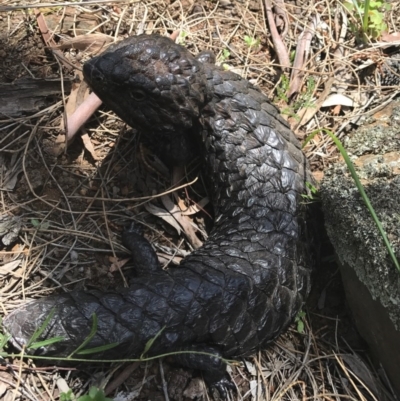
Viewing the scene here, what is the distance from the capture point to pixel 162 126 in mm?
3283

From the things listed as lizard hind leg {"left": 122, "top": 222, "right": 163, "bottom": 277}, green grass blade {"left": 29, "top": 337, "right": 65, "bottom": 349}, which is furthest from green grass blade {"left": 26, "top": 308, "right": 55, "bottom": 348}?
lizard hind leg {"left": 122, "top": 222, "right": 163, "bottom": 277}

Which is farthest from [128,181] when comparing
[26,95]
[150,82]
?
[26,95]

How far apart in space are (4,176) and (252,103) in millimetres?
1554

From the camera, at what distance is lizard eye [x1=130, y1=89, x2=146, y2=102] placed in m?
3.15

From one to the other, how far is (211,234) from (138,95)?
3.01ft

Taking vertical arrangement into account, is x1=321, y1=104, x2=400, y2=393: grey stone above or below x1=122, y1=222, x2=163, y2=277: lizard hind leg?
above

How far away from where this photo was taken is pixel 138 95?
3.18m

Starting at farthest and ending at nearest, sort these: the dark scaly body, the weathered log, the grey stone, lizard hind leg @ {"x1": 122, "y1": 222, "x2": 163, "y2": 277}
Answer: the weathered log
lizard hind leg @ {"x1": 122, "y1": 222, "x2": 163, "y2": 277}
the dark scaly body
the grey stone

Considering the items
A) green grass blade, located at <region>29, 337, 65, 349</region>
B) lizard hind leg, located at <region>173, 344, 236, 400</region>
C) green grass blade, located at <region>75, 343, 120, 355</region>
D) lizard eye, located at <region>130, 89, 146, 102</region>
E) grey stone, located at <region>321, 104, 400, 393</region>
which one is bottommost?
lizard hind leg, located at <region>173, 344, 236, 400</region>

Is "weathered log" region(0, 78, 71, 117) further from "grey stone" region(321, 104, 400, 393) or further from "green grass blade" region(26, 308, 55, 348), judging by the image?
"grey stone" region(321, 104, 400, 393)

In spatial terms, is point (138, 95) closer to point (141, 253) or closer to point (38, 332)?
point (141, 253)

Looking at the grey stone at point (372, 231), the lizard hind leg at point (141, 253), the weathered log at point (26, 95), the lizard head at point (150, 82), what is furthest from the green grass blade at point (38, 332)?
the grey stone at point (372, 231)

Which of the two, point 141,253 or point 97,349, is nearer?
point 97,349

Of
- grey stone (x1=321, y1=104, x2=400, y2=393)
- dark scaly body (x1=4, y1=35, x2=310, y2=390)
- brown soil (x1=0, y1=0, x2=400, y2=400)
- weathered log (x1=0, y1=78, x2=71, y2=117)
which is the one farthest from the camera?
weathered log (x1=0, y1=78, x2=71, y2=117)
